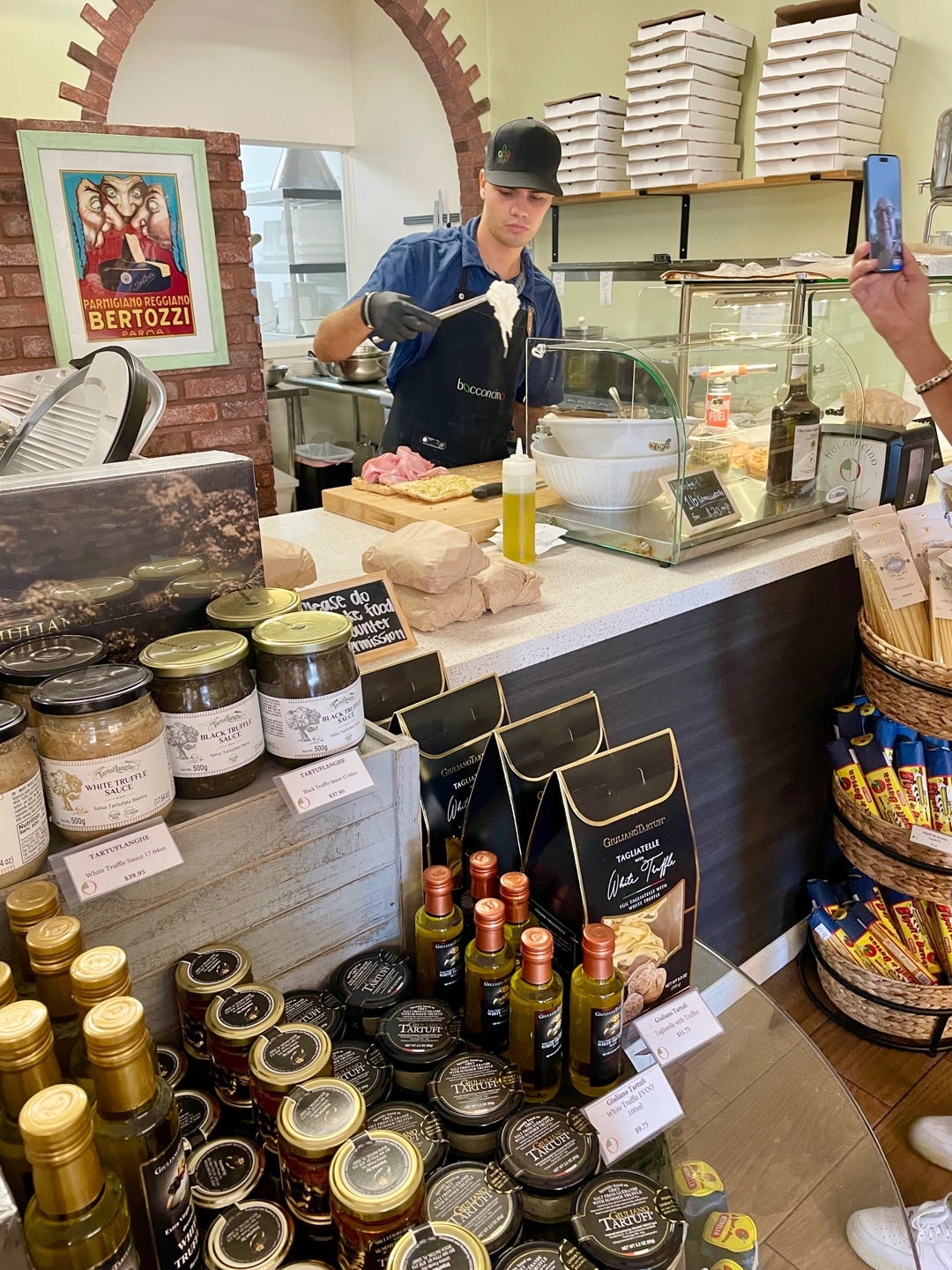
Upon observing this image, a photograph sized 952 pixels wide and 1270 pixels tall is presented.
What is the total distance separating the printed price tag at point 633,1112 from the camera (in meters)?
0.89

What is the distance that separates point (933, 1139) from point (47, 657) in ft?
6.18

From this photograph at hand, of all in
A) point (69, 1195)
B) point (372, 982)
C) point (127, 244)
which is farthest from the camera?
point (127, 244)

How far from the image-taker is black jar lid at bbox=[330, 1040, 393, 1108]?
894mm

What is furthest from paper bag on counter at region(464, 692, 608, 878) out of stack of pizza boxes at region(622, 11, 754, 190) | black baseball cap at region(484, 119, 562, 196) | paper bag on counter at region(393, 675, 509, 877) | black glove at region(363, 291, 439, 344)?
stack of pizza boxes at region(622, 11, 754, 190)

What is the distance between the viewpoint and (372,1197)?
697 millimetres

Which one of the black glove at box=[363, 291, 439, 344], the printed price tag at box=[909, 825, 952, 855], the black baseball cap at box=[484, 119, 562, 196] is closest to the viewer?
the printed price tag at box=[909, 825, 952, 855]

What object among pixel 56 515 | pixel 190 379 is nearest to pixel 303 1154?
pixel 56 515

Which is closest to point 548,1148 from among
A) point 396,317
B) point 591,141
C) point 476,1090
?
point 476,1090

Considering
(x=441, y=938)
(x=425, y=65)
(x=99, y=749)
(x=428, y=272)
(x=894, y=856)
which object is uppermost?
(x=425, y=65)

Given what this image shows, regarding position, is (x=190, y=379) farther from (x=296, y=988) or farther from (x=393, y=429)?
(x=296, y=988)

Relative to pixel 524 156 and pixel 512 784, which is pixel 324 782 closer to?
pixel 512 784

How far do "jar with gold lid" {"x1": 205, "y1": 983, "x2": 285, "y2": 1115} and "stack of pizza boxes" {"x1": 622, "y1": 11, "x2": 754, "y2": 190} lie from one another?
417 cm

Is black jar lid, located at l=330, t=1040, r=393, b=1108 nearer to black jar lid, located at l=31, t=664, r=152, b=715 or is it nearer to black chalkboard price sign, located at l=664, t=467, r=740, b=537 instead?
black jar lid, located at l=31, t=664, r=152, b=715

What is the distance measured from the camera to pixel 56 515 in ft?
2.80
